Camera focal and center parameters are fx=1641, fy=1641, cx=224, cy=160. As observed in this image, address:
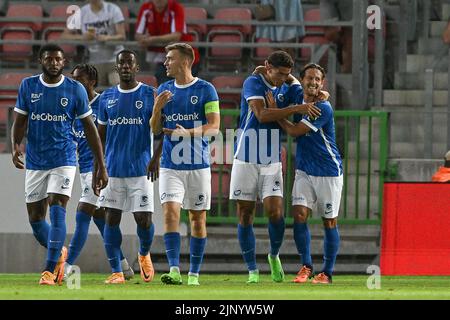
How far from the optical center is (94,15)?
777 inches

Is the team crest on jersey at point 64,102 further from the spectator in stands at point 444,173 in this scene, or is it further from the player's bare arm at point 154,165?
the spectator in stands at point 444,173

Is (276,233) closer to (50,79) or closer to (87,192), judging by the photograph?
(87,192)

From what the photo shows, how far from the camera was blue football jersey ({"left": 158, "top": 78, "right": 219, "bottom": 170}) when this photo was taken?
14164mm

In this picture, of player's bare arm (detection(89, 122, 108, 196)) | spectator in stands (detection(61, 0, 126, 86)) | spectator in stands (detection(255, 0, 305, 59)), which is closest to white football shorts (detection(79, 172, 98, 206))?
player's bare arm (detection(89, 122, 108, 196))

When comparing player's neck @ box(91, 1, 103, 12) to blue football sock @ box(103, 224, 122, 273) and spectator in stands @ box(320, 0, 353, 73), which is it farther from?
blue football sock @ box(103, 224, 122, 273)

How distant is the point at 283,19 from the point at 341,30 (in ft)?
2.39

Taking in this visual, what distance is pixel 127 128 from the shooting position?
14.7m

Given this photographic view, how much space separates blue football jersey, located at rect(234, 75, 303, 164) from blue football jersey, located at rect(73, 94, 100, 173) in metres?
1.47

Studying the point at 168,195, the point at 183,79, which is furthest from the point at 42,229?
the point at 183,79

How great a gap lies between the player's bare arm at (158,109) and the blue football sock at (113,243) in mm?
1058

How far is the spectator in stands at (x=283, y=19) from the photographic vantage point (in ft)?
65.3

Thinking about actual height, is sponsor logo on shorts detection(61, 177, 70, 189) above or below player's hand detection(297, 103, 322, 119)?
below
